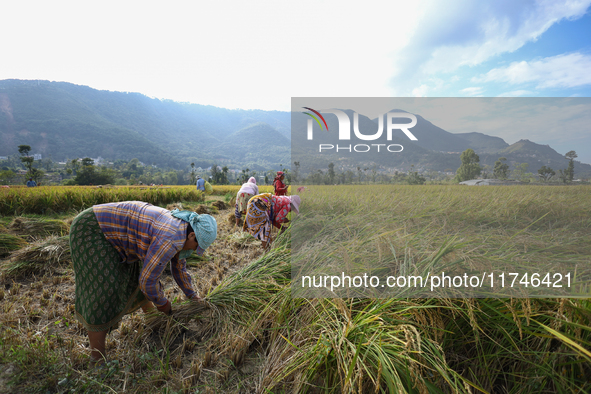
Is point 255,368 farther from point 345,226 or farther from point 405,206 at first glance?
point 405,206

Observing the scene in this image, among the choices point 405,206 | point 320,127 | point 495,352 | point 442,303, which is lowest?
point 495,352

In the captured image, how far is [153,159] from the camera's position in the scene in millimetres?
152625

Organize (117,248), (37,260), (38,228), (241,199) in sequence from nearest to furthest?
(117,248), (37,260), (38,228), (241,199)

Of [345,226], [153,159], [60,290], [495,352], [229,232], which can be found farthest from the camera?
[153,159]

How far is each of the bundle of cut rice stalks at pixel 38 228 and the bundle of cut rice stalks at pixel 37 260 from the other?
4.41ft

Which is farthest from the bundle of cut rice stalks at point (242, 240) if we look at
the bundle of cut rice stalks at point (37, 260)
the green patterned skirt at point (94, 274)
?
the green patterned skirt at point (94, 274)

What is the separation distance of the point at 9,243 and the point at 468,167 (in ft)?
24.6

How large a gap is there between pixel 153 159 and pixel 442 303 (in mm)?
176681

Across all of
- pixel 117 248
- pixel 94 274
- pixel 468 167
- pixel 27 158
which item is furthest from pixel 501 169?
pixel 27 158

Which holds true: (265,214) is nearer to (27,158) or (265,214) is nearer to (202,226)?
(202,226)

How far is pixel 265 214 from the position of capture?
4.78 meters

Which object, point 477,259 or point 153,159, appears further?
point 153,159

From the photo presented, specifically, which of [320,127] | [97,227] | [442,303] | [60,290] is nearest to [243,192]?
[60,290]

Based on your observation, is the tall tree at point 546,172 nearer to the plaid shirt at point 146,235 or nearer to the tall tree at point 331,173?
the tall tree at point 331,173
